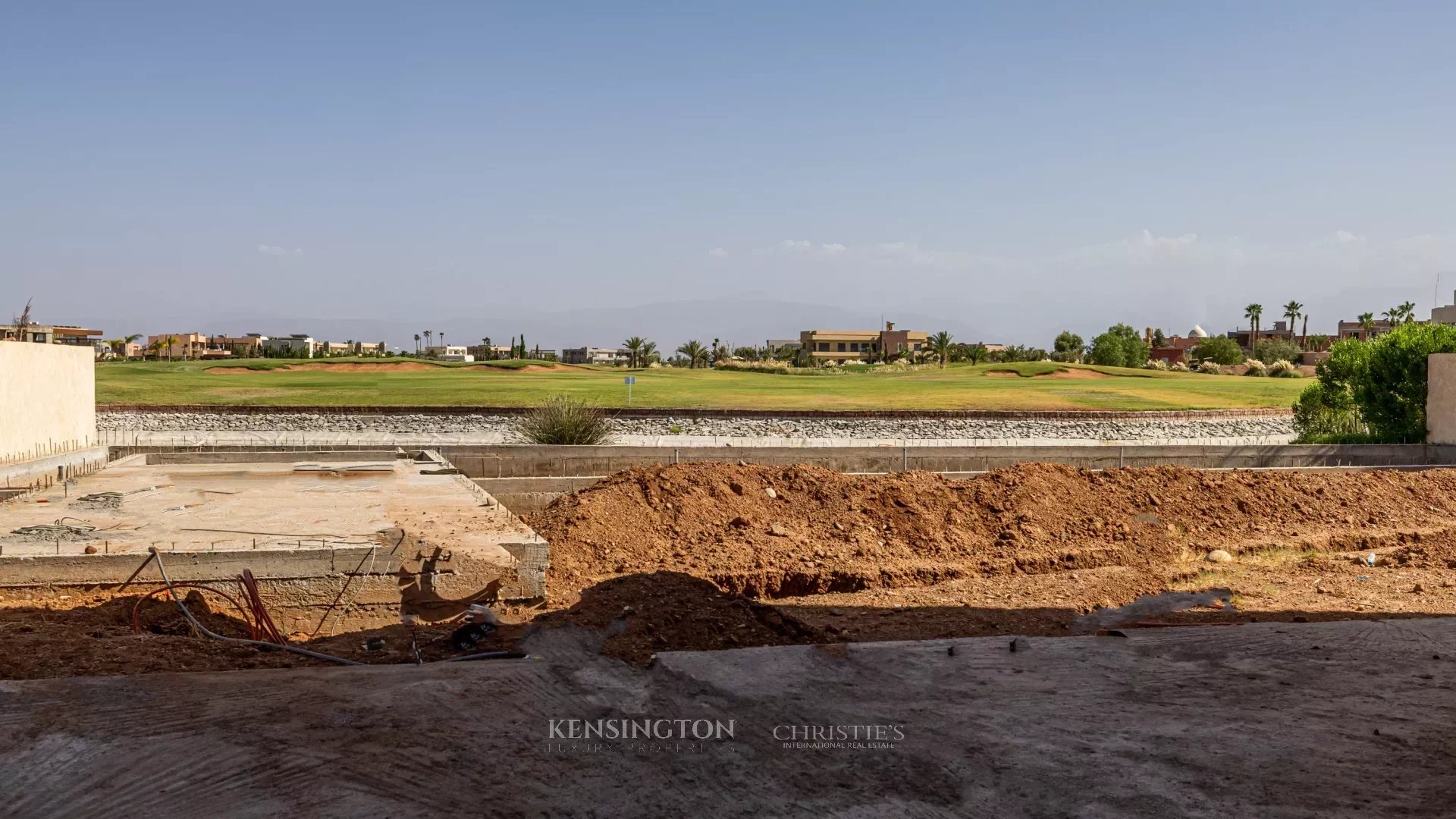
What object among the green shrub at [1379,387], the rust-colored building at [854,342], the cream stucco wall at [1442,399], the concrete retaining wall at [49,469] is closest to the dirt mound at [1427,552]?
the cream stucco wall at [1442,399]

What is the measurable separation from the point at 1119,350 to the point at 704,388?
4195 cm

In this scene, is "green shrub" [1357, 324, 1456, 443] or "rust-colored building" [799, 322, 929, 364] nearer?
"green shrub" [1357, 324, 1456, 443]

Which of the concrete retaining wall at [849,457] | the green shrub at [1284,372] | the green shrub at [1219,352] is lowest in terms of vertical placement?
the concrete retaining wall at [849,457]

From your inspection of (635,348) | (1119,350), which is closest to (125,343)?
(635,348)

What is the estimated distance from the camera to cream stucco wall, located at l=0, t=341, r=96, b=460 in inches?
425

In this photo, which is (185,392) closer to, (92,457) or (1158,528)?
(92,457)

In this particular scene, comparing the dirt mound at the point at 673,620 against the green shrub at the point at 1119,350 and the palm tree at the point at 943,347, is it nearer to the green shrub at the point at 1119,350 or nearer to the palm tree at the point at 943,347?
the green shrub at the point at 1119,350

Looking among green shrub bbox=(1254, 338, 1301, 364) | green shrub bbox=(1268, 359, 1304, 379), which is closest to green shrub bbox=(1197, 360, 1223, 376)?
green shrub bbox=(1268, 359, 1304, 379)

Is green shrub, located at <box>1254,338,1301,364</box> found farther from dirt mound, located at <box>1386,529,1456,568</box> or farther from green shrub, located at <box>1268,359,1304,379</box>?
dirt mound, located at <box>1386,529,1456,568</box>

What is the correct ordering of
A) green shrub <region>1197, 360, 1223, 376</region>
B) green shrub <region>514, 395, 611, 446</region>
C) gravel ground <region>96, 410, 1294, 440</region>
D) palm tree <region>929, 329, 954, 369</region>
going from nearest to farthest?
green shrub <region>514, 395, 611, 446</region>
gravel ground <region>96, 410, 1294, 440</region>
green shrub <region>1197, 360, 1223, 376</region>
palm tree <region>929, 329, 954, 369</region>

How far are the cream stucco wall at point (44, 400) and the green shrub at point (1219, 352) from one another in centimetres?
6866

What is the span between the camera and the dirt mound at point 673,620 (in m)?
6.22

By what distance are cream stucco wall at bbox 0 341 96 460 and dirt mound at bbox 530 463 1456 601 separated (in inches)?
225

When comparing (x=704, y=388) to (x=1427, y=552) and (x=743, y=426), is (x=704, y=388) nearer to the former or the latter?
(x=743, y=426)
